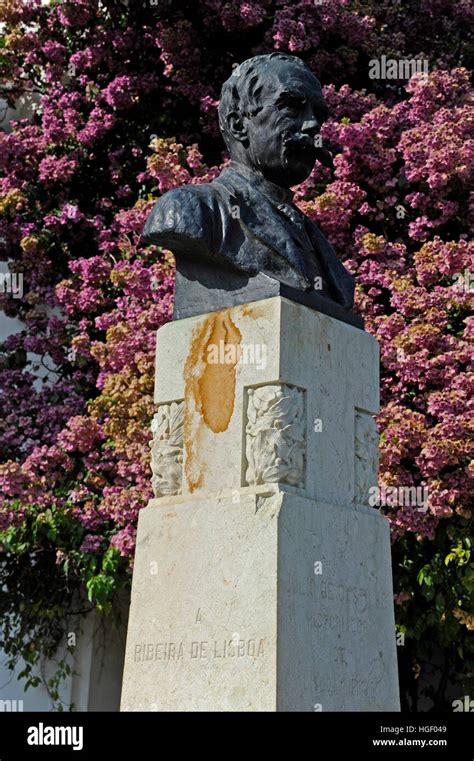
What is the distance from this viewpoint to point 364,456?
523 centimetres

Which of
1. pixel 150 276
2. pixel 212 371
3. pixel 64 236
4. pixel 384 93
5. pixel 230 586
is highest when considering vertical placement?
pixel 384 93

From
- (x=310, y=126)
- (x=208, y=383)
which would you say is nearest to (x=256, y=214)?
(x=310, y=126)

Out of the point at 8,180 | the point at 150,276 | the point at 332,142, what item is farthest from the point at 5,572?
the point at 332,142

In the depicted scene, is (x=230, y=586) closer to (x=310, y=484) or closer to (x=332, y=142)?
(x=310, y=484)

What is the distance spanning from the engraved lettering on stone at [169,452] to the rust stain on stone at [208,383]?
0.05 m

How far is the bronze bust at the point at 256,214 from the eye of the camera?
5129 millimetres

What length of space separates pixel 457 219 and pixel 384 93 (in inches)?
63.5

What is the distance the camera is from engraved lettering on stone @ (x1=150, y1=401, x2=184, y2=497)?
5133mm

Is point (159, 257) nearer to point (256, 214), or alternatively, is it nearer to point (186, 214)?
point (256, 214)

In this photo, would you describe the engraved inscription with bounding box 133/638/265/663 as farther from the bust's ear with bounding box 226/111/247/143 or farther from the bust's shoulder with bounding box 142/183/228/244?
the bust's ear with bounding box 226/111/247/143

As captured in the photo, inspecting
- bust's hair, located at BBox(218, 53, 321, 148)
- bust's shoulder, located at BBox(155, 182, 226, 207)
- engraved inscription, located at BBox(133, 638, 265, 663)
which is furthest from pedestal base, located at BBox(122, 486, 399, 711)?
bust's hair, located at BBox(218, 53, 321, 148)

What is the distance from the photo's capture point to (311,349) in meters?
→ 5.04

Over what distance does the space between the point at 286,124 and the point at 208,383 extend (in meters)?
1.12

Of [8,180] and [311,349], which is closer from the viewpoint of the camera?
[311,349]
